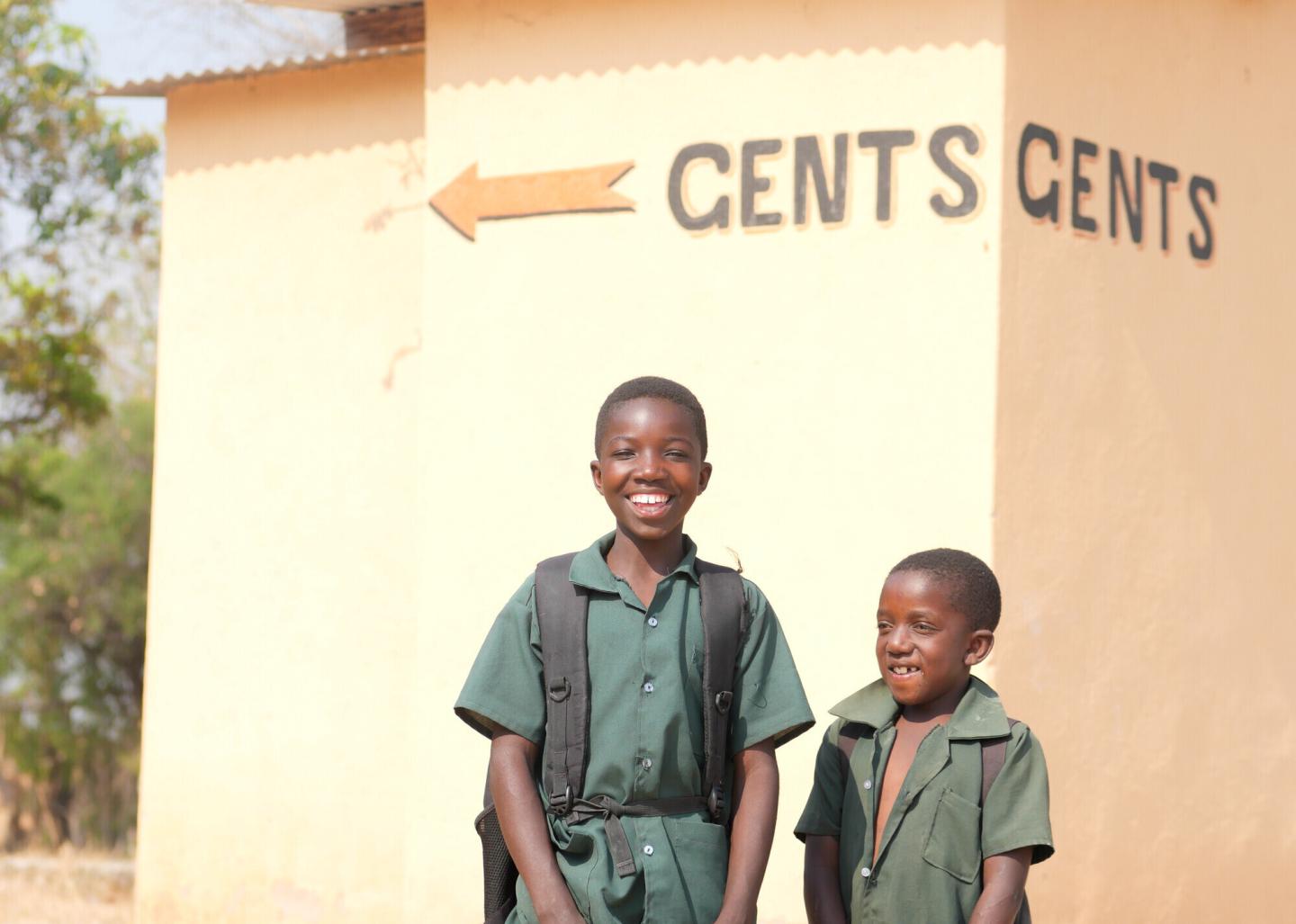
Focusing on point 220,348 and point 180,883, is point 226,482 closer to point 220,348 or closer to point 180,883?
point 220,348

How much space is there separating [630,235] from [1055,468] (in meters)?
1.52

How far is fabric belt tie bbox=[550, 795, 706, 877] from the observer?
280 centimetres

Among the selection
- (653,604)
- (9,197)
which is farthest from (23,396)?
(653,604)

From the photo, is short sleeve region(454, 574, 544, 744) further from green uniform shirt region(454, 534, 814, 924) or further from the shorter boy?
the shorter boy

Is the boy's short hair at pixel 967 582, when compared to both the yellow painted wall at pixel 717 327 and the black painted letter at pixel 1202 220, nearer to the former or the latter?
the yellow painted wall at pixel 717 327

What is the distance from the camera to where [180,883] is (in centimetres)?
672

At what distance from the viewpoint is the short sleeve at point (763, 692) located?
9.65 feet

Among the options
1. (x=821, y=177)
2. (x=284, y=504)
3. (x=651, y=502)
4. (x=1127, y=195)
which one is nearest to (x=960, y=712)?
(x=651, y=502)

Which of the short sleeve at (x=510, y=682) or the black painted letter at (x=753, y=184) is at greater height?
the black painted letter at (x=753, y=184)

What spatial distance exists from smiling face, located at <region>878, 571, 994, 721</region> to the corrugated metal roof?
3850mm

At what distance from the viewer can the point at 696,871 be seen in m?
2.84

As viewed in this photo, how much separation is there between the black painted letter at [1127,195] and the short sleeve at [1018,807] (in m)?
2.71

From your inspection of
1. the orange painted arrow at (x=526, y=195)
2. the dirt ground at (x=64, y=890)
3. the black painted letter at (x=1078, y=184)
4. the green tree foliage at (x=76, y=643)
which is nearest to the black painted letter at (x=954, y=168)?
the black painted letter at (x=1078, y=184)

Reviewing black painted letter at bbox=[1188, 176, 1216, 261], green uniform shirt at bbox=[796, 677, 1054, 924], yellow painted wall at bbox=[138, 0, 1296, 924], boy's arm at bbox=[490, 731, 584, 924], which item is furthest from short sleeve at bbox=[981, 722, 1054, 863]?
black painted letter at bbox=[1188, 176, 1216, 261]
